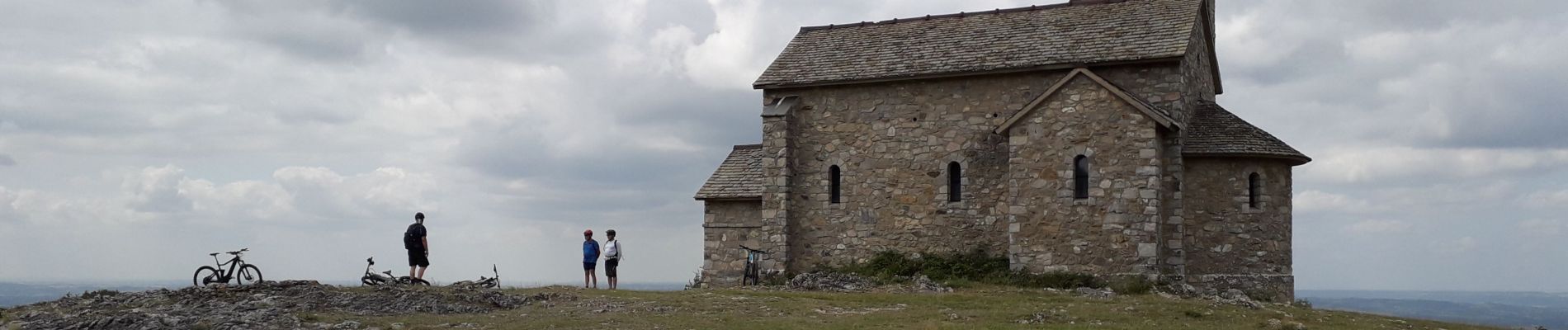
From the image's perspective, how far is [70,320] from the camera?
65.7ft

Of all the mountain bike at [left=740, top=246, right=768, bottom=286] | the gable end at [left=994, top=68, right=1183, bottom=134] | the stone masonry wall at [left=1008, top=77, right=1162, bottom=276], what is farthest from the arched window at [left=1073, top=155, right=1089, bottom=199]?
the mountain bike at [left=740, top=246, right=768, bottom=286]

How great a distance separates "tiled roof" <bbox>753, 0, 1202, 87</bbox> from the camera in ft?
99.7

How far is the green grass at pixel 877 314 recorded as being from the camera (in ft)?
66.5

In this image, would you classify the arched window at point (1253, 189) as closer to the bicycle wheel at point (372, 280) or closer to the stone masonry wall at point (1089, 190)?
the stone masonry wall at point (1089, 190)

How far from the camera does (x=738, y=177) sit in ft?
118

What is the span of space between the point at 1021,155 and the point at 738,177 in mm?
9418

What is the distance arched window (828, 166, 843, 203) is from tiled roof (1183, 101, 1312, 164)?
353 inches

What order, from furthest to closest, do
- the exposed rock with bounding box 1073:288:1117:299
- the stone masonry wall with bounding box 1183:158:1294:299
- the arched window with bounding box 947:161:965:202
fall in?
the arched window with bounding box 947:161:965:202 → the stone masonry wall with bounding box 1183:158:1294:299 → the exposed rock with bounding box 1073:288:1117:299

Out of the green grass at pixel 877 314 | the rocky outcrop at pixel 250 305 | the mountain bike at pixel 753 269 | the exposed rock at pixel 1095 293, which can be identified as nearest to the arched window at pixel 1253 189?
the exposed rock at pixel 1095 293

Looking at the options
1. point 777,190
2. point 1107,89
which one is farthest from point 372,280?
point 1107,89

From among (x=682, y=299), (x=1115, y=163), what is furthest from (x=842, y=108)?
(x=682, y=299)

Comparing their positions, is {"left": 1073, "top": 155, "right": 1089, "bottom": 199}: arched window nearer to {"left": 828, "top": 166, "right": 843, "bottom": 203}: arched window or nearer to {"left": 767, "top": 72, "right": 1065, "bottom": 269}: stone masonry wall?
{"left": 767, "top": 72, "right": 1065, "bottom": 269}: stone masonry wall

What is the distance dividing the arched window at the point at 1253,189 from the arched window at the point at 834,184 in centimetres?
1018

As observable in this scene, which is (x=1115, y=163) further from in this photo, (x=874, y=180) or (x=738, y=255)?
(x=738, y=255)
